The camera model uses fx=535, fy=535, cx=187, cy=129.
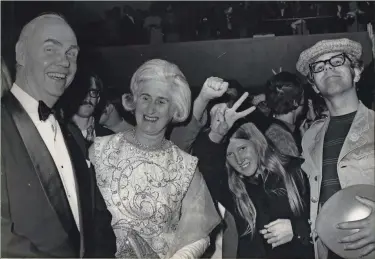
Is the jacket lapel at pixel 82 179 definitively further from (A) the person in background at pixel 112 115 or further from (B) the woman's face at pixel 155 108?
(B) the woman's face at pixel 155 108

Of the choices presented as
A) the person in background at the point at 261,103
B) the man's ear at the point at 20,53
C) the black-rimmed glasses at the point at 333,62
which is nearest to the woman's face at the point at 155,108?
the person in background at the point at 261,103

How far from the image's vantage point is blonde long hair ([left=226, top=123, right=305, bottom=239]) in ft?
7.01

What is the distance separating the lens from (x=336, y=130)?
85.5 inches

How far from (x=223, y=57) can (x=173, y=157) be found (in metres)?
0.46

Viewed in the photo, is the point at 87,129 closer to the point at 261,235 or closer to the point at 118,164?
the point at 118,164

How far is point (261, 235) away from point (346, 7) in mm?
1006

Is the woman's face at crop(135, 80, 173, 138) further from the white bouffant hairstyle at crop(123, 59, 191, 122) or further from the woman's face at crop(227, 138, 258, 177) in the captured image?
the woman's face at crop(227, 138, 258, 177)

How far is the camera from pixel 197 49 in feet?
7.22

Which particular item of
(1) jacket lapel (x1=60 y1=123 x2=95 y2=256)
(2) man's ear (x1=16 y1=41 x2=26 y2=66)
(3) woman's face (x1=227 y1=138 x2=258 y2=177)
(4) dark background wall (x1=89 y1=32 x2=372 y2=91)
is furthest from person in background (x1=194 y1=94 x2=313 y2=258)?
(2) man's ear (x1=16 y1=41 x2=26 y2=66)

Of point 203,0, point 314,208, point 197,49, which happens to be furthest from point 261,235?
point 203,0

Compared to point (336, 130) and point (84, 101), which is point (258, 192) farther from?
point (84, 101)

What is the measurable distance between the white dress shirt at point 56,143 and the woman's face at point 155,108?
318 mm

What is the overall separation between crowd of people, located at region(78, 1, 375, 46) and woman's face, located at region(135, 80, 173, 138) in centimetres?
21

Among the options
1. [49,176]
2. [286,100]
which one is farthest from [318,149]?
[49,176]
